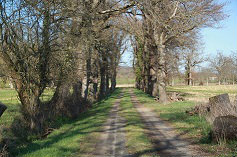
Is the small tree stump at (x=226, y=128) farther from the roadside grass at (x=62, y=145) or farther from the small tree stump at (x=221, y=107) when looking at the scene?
the roadside grass at (x=62, y=145)

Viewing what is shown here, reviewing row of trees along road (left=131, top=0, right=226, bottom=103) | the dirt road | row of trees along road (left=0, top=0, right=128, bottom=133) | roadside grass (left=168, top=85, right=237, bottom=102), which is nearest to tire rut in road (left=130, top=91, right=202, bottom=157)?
the dirt road

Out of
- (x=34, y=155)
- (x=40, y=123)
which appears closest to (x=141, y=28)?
(x=40, y=123)

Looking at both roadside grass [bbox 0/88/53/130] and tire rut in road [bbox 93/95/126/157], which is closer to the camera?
tire rut in road [bbox 93/95/126/157]

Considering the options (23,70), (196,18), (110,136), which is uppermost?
(196,18)

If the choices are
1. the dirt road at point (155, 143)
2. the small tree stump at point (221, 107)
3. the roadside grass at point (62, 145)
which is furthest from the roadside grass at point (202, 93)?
the roadside grass at point (62, 145)

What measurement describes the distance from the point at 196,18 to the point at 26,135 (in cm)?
1785

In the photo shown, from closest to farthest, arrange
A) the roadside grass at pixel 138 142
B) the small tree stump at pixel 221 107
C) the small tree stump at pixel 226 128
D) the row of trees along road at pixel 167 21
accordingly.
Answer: the roadside grass at pixel 138 142 < the small tree stump at pixel 226 128 < the small tree stump at pixel 221 107 < the row of trees along road at pixel 167 21

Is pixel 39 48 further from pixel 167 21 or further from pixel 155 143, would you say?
Result: pixel 167 21

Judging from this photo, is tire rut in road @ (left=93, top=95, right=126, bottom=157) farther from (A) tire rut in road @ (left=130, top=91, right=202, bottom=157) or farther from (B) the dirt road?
(A) tire rut in road @ (left=130, top=91, right=202, bottom=157)

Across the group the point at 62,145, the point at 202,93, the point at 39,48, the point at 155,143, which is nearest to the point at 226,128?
the point at 155,143

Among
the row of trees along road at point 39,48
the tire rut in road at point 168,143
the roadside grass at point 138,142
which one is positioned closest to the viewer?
the tire rut in road at point 168,143

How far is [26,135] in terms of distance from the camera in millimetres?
10680

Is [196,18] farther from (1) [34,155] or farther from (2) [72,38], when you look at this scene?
(1) [34,155]

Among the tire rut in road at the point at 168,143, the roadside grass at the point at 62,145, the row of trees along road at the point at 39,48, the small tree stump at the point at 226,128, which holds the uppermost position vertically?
the row of trees along road at the point at 39,48
